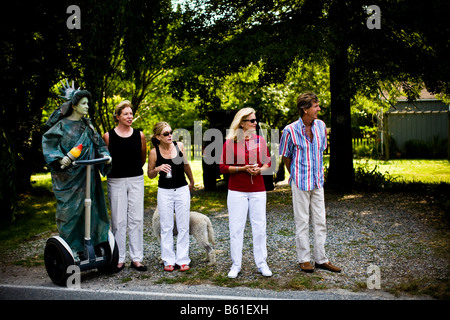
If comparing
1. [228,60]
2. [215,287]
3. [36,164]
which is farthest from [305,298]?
[36,164]

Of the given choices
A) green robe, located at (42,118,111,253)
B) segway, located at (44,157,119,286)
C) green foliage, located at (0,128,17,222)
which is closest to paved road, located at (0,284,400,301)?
segway, located at (44,157,119,286)

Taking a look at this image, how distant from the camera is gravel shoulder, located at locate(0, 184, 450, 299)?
429 cm

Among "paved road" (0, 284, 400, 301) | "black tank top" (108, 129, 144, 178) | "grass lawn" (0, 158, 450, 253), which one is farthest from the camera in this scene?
"grass lawn" (0, 158, 450, 253)

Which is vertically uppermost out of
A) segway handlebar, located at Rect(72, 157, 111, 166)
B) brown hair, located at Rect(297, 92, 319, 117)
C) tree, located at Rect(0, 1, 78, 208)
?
tree, located at Rect(0, 1, 78, 208)

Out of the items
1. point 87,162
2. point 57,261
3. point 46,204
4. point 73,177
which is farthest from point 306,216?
point 46,204

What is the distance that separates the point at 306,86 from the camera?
14164 mm

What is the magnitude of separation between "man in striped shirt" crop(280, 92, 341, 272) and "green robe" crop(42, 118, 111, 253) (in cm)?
222

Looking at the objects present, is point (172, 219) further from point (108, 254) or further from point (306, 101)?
point (306, 101)

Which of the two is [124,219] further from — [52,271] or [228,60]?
[228,60]

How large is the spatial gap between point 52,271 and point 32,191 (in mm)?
8823

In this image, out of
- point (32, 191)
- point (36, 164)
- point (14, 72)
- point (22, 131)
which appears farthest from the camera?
point (32, 191)

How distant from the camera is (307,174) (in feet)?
15.3
